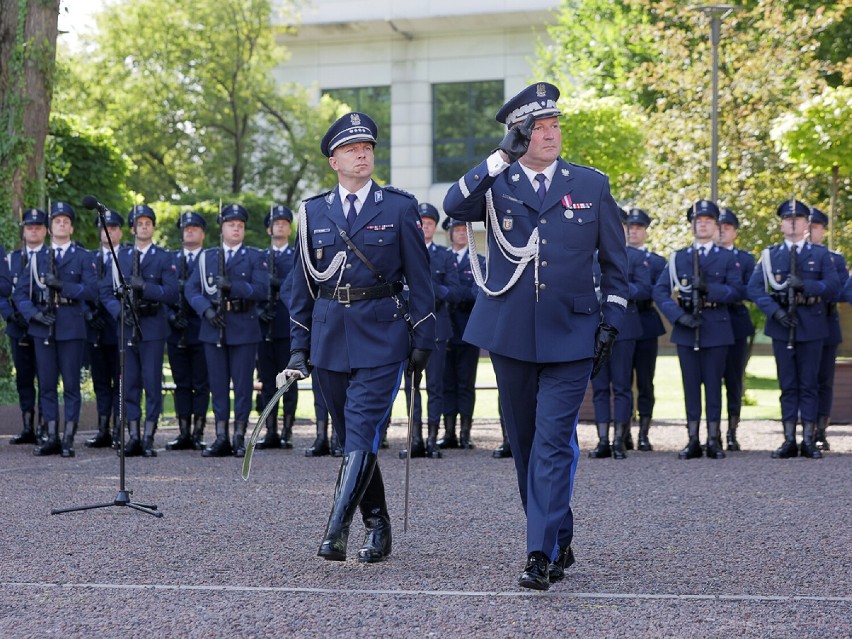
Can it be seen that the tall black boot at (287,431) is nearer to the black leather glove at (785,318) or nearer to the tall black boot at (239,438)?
the tall black boot at (239,438)

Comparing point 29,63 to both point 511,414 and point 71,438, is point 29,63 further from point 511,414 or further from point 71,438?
point 511,414

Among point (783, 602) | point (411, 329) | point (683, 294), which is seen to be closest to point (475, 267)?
point (411, 329)

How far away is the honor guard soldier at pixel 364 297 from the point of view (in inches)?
277

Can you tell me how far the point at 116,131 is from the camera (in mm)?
41375

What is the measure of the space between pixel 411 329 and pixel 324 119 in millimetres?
39641

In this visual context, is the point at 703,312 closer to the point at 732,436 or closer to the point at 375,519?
the point at 732,436

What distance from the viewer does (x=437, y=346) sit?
1319cm

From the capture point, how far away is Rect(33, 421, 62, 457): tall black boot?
12836 mm

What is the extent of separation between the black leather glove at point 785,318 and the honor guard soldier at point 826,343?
36 cm

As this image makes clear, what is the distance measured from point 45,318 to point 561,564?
732cm

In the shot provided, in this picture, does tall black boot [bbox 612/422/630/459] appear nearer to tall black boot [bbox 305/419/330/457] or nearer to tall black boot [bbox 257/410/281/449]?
tall black boot [bbox 305/419/330/457]

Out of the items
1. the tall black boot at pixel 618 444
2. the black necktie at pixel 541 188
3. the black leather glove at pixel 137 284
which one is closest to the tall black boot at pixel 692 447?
the tall black boot at pixel 618 444

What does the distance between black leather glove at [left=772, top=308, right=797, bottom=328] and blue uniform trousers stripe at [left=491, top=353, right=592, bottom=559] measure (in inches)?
250

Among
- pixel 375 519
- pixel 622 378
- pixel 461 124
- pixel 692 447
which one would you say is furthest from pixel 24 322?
pixel 461 124
